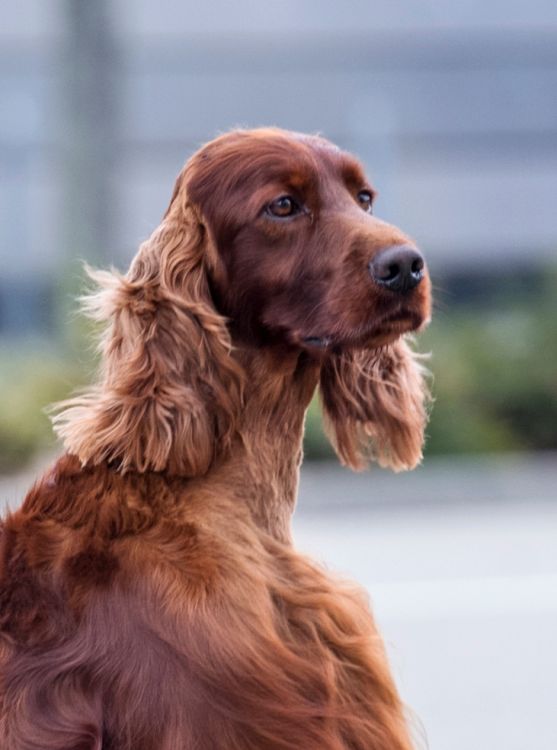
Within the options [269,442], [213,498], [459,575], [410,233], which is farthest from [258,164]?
[410,233]

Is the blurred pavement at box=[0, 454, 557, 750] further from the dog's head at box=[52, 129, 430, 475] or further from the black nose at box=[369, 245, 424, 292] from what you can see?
the black nose at box=[369, 245, 424, 292]

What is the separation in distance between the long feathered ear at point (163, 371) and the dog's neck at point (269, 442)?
0.19 ft

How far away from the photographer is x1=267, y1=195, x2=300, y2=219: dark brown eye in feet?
10.2

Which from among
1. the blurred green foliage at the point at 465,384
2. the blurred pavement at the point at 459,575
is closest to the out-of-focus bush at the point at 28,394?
the blurred green foliage at the point at 465,384

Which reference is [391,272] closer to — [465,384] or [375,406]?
[375,406]

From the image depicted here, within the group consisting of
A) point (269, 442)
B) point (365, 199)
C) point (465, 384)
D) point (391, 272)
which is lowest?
point (269, 442)

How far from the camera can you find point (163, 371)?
302cm

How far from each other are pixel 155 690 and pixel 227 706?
0.49 ft

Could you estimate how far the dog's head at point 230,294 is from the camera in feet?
9.77

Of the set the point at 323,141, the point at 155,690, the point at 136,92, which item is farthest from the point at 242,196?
the point at 136,92

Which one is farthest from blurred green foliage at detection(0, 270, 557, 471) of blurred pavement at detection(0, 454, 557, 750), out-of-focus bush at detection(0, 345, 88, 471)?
blurred pavement at detection(0, 454, 557, 750)

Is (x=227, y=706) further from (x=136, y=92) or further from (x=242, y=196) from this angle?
(x=136, y=92)

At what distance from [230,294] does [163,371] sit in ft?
0.84

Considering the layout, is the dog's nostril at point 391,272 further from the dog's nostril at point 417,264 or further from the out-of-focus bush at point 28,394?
the out-of-focus bush at point 28,394
